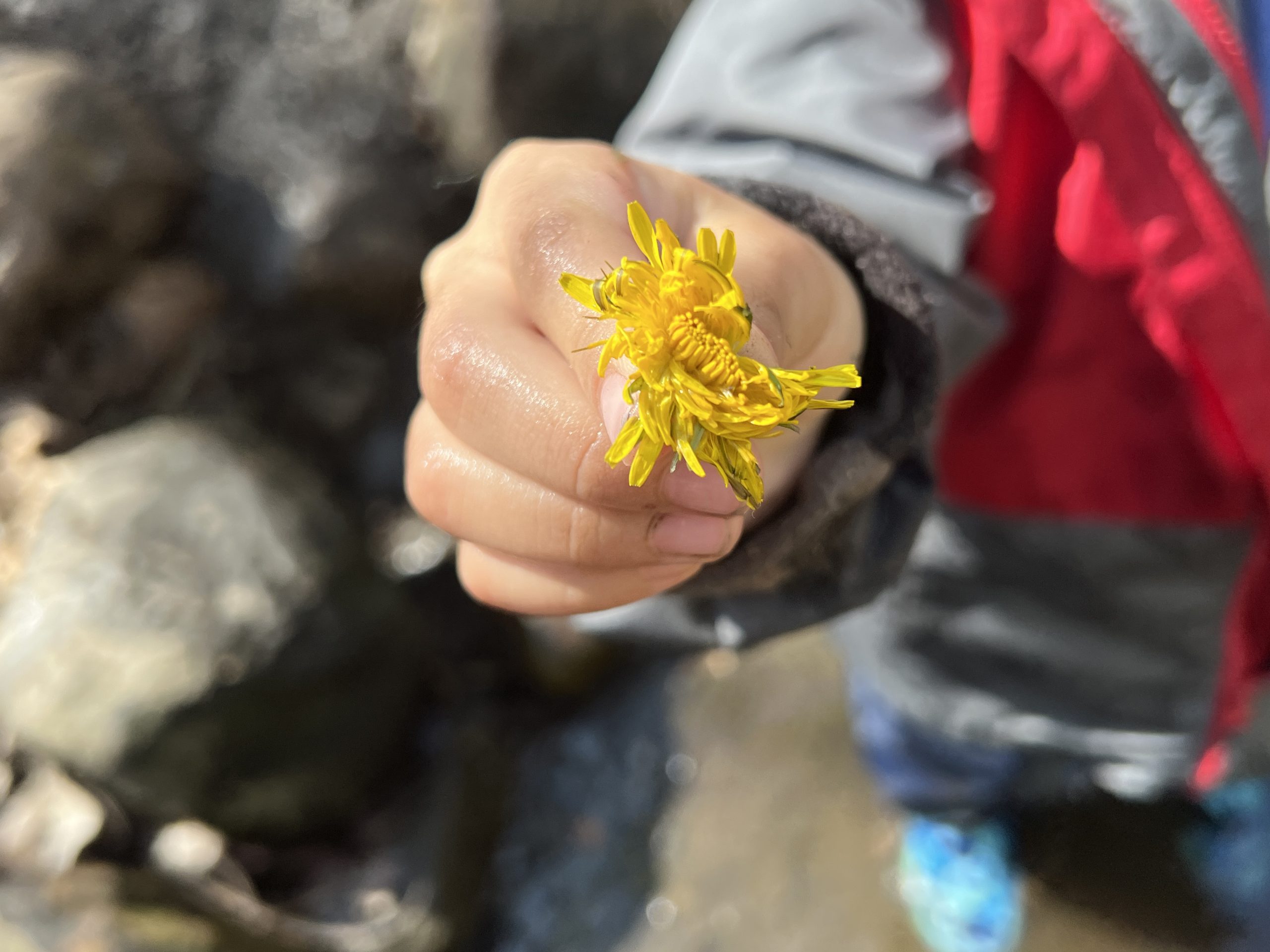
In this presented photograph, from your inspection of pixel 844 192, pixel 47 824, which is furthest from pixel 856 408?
pixel 47 824

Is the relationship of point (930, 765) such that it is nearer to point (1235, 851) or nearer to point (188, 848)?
point (1235, 851)

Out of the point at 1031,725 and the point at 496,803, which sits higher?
the point at 1031,725

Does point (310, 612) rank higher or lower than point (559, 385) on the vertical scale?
lower

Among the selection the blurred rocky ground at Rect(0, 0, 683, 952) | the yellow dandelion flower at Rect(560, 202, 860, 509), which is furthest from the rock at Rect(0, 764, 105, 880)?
the yellow dandelion flower at Rect(560, 202, 860, 509)

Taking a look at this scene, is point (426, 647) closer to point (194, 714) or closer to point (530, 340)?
point (194, 714)

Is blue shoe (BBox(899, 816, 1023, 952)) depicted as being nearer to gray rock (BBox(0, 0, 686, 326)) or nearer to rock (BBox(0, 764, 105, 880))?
rock (BBox(0, 764, 105, 880))

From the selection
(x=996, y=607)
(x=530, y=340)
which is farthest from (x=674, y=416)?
(x=996, y=607)
